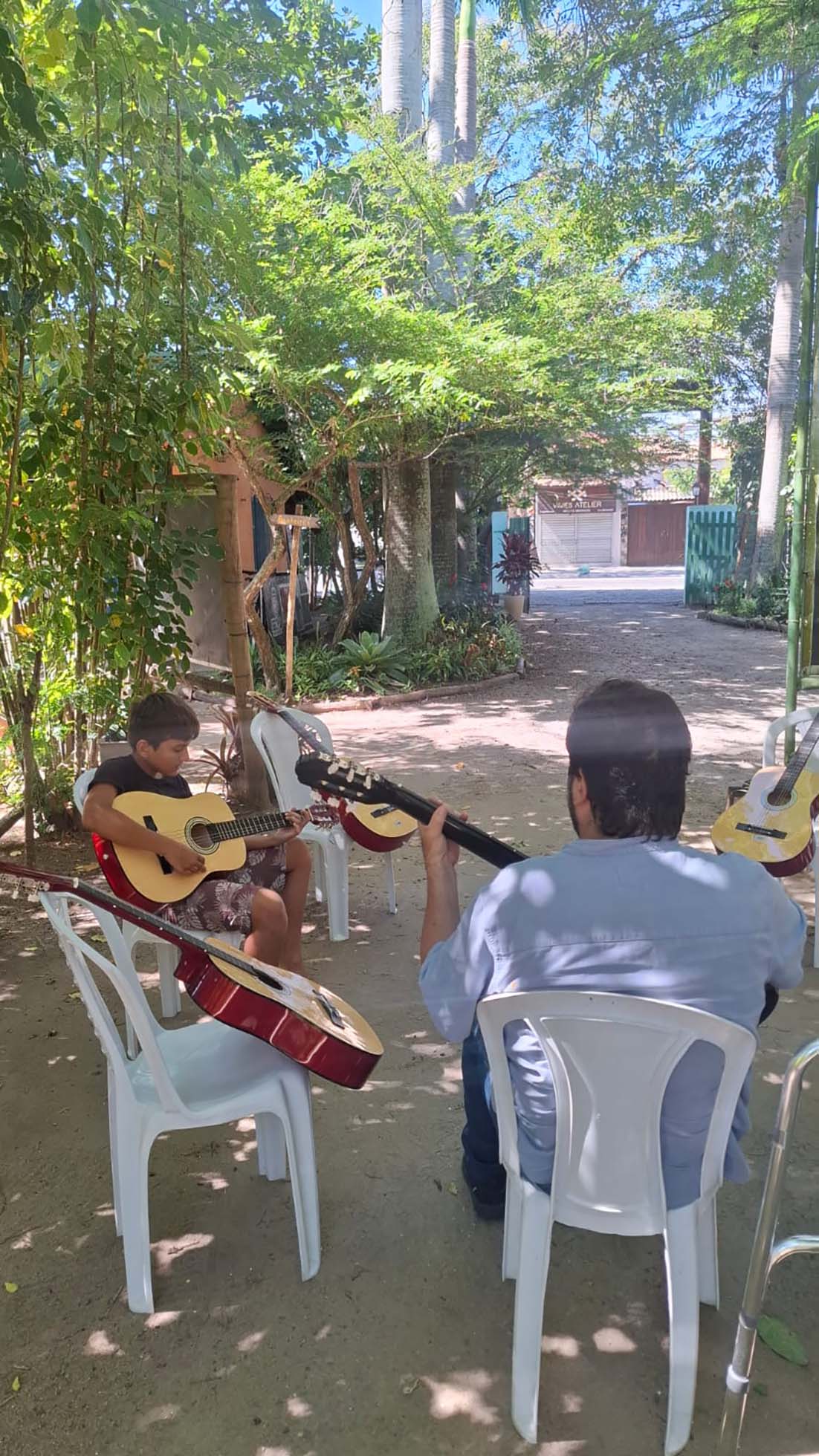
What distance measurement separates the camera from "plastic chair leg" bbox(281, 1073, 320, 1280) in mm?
2211

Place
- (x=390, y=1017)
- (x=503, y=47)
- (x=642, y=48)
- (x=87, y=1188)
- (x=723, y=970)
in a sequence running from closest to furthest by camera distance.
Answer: (x=723, y=970)
(x=87, y=1188)
(x=390, y=1017)
(x=642, y=48)
(x=503, y=47)

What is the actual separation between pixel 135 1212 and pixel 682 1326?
121 centimetres

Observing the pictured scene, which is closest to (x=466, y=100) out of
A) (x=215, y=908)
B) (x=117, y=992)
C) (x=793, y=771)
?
(x=793, y=771)

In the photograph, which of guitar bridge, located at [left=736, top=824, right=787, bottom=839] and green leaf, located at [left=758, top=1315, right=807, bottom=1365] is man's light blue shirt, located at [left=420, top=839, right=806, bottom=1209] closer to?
green leaf, located at [left=758, top=1315, right=807, bottom=1365]

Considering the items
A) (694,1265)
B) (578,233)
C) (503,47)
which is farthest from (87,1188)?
(503,47)

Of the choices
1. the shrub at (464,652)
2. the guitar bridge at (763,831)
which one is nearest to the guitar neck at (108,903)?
the guitar bridge at (763,831)

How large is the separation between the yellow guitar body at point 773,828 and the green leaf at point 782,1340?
1.77 m

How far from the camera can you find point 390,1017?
350cm

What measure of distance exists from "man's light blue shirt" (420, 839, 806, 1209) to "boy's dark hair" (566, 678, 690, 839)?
1.7 inches

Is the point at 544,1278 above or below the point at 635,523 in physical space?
below

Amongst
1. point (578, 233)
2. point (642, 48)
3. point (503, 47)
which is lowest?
point (578, 233)

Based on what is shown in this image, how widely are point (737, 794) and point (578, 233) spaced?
403 inches

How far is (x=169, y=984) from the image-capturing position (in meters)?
3.54

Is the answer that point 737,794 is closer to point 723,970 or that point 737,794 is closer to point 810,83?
point 723,970
